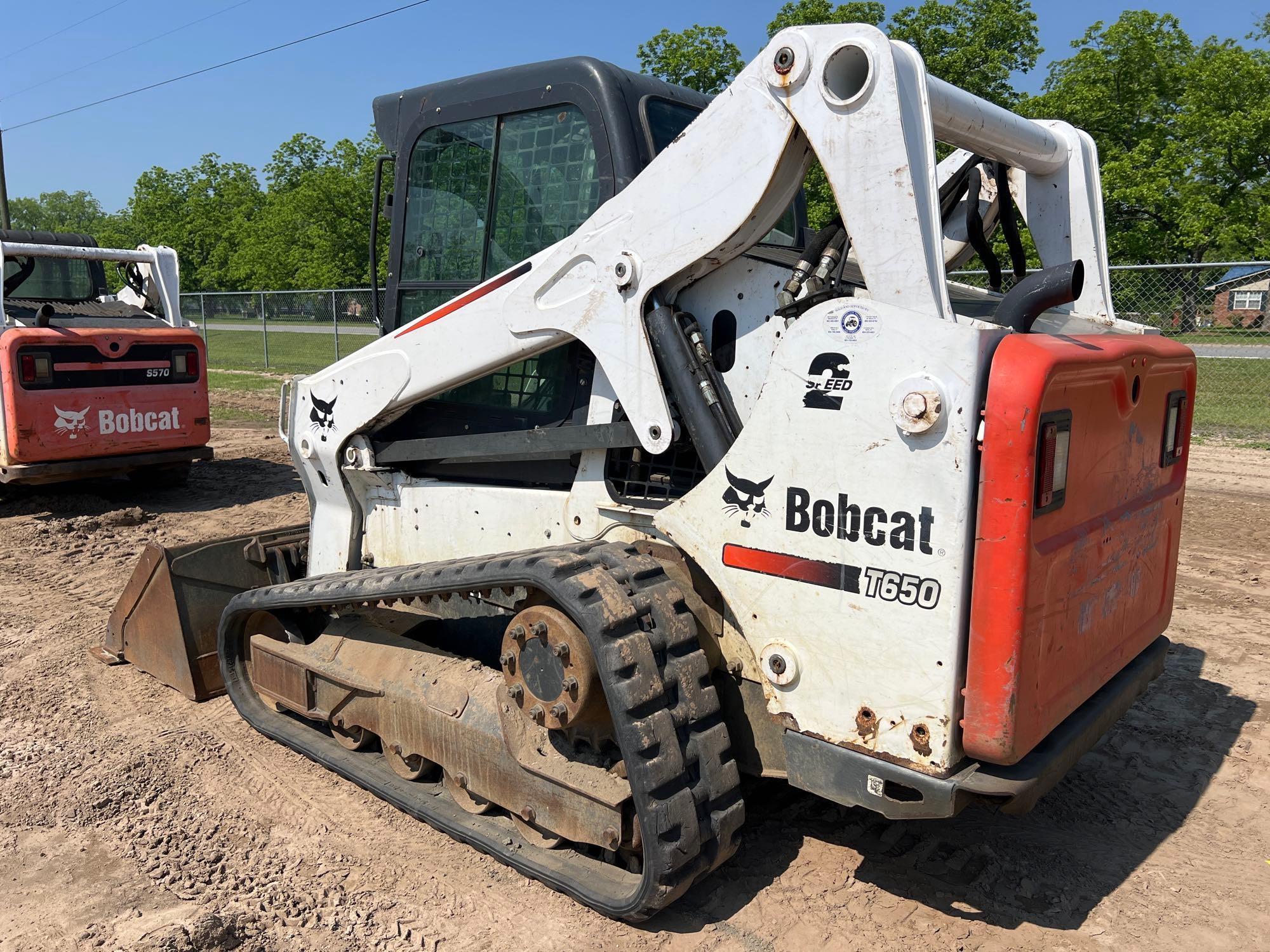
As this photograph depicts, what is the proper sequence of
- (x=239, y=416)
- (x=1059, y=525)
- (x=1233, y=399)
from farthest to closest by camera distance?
(x=239, y=416)
(x=1233, y=399)
(x=1059, y=525)

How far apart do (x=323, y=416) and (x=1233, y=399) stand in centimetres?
1212

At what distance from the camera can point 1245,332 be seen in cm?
1228

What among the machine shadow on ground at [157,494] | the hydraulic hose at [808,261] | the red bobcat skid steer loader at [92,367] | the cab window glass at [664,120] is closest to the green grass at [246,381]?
the machine shadow on ground at [157,494]

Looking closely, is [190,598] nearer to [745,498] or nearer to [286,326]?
[745,498]

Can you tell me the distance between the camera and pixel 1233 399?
41.2 feet

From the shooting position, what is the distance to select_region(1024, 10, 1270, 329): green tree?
23.5 metres

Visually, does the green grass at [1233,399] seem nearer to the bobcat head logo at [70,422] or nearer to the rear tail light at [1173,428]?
the rear tail light at [1173,428]

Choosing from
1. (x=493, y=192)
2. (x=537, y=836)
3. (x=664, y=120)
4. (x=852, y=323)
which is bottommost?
(x=537, y=836)

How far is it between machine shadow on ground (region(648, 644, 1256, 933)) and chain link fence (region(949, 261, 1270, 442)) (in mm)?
8057

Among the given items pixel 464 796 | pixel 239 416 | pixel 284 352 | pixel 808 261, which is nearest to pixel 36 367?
pixel 464 796

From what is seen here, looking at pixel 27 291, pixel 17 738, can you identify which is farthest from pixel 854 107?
pixel 27 291

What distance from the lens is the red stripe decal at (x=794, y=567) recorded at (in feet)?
8.55

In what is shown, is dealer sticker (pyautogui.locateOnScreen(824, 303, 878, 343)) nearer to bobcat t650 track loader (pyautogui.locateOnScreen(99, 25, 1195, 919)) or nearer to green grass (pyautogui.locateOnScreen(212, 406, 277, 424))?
bobcat t650 track loader (pyautogui.locateOnScreen(99, 25, 1195, 919))

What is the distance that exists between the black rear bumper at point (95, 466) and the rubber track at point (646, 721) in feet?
21.0
